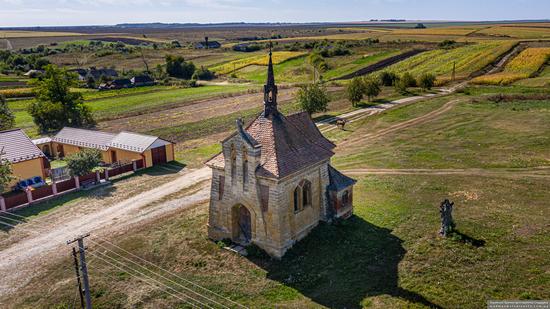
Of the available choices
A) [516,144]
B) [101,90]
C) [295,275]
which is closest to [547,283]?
[295,275]

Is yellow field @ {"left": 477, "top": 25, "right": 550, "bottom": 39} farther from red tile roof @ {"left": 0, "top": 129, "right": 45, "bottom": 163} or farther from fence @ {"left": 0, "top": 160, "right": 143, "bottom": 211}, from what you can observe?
red tile roof @ {"left": 0, "top": 129, "right": 45, "bottom": 163}

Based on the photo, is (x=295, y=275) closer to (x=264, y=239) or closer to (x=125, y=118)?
(x=264, y=239)

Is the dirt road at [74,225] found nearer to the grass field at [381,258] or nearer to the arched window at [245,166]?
the grass field at [381,258]

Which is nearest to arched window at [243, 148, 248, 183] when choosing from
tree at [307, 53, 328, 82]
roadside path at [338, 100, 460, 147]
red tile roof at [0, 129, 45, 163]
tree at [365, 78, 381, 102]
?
red tile roof at [0, 129, 45, 163]

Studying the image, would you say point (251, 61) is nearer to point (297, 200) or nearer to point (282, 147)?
point (282, 147)

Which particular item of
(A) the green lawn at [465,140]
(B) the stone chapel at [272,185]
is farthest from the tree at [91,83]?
(B) the stone chapel at [272,185]

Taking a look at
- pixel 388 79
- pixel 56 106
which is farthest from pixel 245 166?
pixel 388 79
